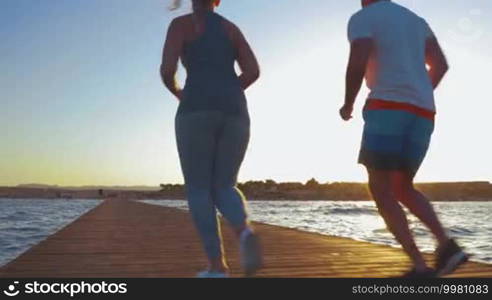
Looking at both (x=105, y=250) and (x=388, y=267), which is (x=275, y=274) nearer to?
(x=388, y=267)

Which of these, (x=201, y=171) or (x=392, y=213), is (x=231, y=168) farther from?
(x=392, y=213)

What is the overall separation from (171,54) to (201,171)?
2.55 ft

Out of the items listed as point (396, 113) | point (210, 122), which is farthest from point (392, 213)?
point (210, 122)

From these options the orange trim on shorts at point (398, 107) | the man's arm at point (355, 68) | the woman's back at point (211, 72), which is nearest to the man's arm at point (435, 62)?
the orange trim on shorts at point (398, 107)

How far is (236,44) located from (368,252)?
127 inches

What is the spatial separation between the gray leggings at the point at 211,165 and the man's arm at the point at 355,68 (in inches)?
26.5

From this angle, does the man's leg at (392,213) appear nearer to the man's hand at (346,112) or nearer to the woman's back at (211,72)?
the man's hand at (346,112)

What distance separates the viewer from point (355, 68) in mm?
3654

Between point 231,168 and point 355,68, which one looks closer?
point 355,68

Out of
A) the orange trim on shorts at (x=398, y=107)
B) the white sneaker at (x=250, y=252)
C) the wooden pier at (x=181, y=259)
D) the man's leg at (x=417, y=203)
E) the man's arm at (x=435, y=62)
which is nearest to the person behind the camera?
the white sneaker at (x=250, y=252)

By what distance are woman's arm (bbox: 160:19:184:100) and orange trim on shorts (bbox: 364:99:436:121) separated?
1.27m

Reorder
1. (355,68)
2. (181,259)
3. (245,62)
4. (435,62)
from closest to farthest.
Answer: (355,68) → (245,62) → (435,62) → (181,259)

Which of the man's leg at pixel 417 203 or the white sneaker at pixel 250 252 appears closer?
the white sneaker at pixel 250 252

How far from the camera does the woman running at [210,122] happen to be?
369 centimetres
